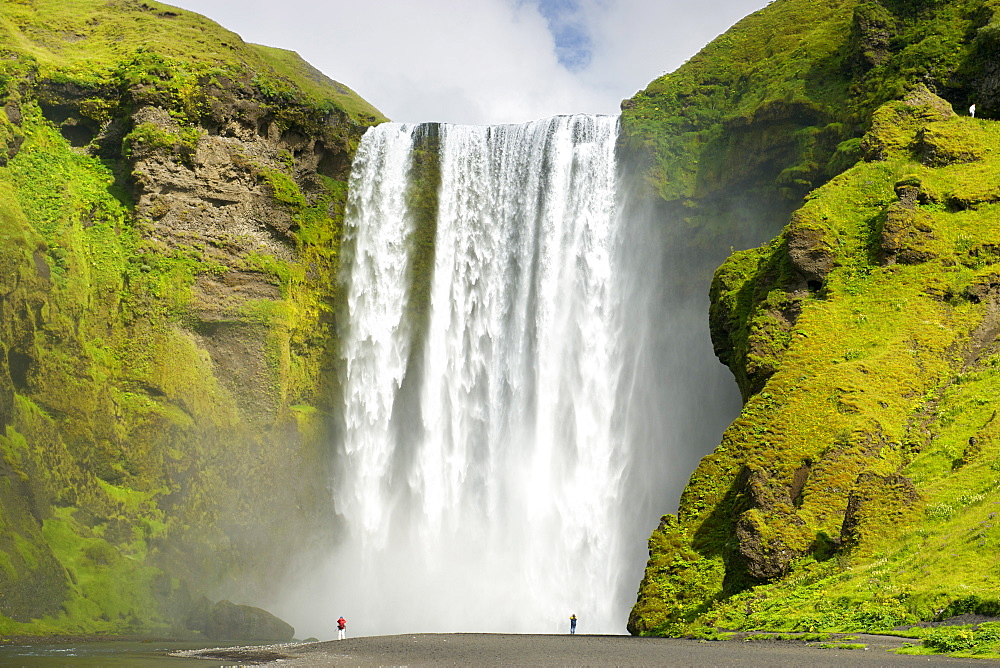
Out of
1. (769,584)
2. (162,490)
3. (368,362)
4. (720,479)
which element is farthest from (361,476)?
(769,584)

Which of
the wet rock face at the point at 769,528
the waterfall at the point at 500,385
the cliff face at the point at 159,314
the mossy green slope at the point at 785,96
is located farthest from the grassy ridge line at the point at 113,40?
the wet rock face at the point at 769,528

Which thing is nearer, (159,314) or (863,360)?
(863,360)

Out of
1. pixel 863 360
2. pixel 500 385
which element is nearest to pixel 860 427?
pixel 863 360

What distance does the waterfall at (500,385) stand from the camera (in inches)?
1700

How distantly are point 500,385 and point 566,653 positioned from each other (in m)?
29.0

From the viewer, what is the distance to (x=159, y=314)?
44.2 metres

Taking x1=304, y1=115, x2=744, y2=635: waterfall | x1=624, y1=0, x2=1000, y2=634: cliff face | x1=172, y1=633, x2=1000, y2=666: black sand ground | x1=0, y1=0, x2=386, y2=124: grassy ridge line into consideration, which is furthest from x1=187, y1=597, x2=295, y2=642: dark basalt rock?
x1=0, y1=0, x2=386, y2=124: grassy ridge line

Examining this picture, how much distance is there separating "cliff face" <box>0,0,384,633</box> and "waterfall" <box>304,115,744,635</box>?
2.73 metres

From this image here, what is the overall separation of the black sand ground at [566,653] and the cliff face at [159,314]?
13.8 m

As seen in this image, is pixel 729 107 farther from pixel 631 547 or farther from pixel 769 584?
pixel 769 584

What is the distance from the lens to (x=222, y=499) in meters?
43.7

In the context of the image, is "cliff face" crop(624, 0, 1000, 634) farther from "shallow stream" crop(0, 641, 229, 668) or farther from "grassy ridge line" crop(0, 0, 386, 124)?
"grassy ridge line" crop(0, 0, 386, 124)

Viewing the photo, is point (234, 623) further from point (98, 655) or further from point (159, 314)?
point (159, 314)

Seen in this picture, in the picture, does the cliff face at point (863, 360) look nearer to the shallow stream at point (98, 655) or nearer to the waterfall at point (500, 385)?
the waterfall at point (500, 385)
